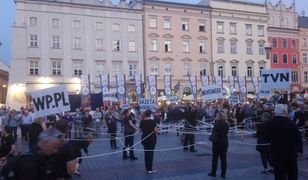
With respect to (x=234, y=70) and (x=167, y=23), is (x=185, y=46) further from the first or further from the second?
(x=234, y=70)

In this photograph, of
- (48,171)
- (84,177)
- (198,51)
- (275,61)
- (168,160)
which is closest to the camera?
(48,171)

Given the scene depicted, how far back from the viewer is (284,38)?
62.4 meters

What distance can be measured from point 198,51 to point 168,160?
4372 centimetres

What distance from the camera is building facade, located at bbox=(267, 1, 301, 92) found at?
61750mm

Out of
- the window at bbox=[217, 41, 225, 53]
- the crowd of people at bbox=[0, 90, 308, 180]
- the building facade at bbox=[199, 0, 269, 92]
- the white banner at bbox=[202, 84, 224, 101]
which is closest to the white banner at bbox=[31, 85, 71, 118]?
the crowd of people at bbox=[0, 90, 308, 180]

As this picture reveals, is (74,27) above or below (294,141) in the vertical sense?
above

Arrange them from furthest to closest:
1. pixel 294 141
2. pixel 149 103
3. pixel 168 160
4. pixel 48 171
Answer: pixel 149 103 < pixel 168 160 < pixel 294 141 < pixel 48 171

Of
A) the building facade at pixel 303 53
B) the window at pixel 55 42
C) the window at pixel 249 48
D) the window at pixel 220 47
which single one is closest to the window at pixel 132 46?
the window at pixel 55 42

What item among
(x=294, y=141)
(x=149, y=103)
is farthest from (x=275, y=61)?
(x=294, y=141)

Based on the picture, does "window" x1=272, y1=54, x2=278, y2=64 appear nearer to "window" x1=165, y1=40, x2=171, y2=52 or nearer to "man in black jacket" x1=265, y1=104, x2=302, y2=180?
"window" x1=165, y1=40, x2=171, y2=52

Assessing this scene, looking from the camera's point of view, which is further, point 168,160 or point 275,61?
point 275,61

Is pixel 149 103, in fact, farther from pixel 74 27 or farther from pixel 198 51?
pixel 198 51

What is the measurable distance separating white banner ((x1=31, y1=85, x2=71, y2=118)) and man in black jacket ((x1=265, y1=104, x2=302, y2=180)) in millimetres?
5700

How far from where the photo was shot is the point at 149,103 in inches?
887
